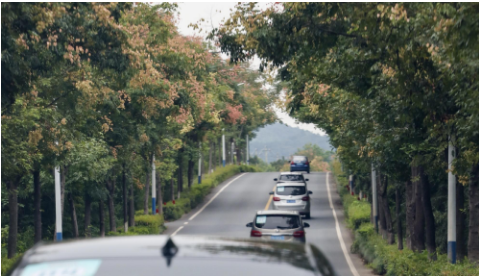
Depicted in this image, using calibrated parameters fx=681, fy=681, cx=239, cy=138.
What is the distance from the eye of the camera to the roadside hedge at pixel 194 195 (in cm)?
3895

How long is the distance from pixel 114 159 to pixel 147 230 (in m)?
6.14

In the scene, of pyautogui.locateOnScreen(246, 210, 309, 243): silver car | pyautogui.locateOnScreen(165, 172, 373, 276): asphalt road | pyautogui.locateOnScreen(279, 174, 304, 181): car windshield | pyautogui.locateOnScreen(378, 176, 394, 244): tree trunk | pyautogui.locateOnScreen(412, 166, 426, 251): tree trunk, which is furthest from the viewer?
pyautogui.locateOnScreen(279, 174, 304, 181): car windshield

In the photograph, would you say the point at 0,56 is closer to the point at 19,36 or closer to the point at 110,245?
the point at 19,36

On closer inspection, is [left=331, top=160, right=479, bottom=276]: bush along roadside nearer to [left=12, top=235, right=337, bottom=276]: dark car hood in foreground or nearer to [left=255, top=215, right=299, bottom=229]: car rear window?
[left=255, top=215, right=299, bottom=229]: car rear window

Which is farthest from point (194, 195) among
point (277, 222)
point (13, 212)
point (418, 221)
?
point (418, 221)

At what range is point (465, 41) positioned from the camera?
8414 mm

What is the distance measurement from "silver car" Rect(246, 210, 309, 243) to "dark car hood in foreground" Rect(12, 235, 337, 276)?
15.2 meters

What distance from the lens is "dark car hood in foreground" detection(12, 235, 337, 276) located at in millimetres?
3033

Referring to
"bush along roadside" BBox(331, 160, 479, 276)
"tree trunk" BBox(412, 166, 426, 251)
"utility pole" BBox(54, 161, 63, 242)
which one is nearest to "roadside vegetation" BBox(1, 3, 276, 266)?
"utility pole" BBox(54, 161, 63, 242)

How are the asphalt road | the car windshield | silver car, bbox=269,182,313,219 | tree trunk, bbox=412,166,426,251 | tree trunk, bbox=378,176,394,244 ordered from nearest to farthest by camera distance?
tree trunk, bbox=412,166,426,251 → tree trunk, bbox=378,176,394,244 → the asphalt road → silver car, bbox=269,182,313,219 → the car windshield

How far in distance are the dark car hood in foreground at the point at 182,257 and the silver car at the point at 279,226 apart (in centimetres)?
1522

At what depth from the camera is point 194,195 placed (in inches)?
1797

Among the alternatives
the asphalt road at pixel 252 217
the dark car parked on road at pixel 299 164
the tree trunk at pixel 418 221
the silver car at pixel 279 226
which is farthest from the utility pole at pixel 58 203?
the dark car parked on road at pixel 299 164

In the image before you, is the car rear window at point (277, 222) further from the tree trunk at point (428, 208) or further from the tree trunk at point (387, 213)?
the tree trunk at point (387, 213)
